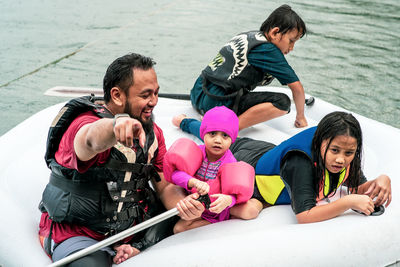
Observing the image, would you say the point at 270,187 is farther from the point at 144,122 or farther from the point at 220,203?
the point at 144,122

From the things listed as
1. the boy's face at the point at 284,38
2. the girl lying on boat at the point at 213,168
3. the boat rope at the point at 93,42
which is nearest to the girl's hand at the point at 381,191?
the girl lying on boat at the point at 213,168

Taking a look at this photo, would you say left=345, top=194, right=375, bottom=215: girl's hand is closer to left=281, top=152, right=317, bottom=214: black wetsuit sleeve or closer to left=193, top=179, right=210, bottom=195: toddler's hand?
left=281, top=152, right=317, bottom=214: black wetsuit sleeve

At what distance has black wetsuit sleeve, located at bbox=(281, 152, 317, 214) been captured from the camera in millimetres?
1492

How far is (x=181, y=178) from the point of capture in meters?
1.51

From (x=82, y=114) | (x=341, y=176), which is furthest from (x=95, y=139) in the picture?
(x=341, y=176)

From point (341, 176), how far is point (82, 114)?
87cm

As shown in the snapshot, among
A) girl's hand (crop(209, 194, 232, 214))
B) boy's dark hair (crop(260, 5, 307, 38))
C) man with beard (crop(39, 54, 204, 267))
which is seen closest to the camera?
man with beard (crop(39, 54, 204, 267))

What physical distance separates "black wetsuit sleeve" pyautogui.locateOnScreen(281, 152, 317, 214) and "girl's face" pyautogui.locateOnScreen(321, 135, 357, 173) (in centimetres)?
6

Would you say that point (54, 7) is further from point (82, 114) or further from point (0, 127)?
point (82, 114)

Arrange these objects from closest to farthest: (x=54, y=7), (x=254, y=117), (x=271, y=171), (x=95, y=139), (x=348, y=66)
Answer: (x=95, y=139), (x=271, y=171), (x=254, y=117), (x=348, y=66), (x=54, y=7)

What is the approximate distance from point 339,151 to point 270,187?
1.03 ft

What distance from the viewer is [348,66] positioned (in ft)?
14.6

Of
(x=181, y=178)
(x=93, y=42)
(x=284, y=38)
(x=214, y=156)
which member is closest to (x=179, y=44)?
(x=93, y=42)

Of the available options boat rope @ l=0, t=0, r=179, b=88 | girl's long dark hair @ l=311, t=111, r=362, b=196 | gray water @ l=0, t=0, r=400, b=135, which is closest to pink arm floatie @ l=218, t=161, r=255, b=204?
girl's long dark hair @ l=311, t=111, r=362, b=196
